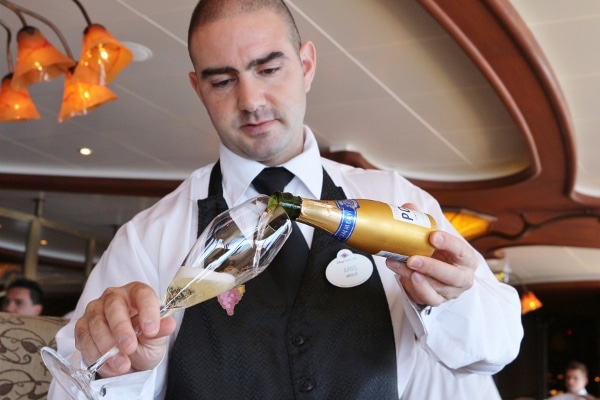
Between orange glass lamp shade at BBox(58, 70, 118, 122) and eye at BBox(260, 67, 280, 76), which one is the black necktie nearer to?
eye at BBox(260, 67, 280, 76)

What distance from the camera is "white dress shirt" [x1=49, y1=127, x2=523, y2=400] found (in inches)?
49.6

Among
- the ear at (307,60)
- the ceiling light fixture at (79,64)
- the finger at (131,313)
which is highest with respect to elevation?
the ceiling light fixture at (79,64)

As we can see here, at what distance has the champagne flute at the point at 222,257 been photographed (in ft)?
3.38

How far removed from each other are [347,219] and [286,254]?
1.13ft

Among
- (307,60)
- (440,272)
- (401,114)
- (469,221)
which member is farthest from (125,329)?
(469,221)

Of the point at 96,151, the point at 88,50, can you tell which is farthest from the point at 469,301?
the point at 96,151

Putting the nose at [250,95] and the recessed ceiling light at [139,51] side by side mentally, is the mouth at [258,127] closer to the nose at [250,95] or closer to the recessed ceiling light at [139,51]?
the nose at [250,95]

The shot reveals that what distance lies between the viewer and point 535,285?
45.8ft

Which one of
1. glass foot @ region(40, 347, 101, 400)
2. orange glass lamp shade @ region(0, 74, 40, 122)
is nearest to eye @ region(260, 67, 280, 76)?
glass foot @ region(40, 347, 101, 400)

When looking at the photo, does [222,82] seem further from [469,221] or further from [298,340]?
[469,221]

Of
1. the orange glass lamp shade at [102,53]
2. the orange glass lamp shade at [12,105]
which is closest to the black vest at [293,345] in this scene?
the orange glass lamp shade at [102,53]

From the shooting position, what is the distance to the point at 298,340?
1295 mm

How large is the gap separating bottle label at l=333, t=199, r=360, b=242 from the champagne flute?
0.07 m

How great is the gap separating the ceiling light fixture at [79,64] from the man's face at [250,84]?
207 centimetres
